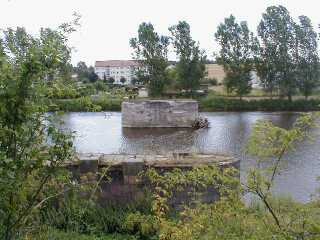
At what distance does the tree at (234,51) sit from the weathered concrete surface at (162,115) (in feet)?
58.6

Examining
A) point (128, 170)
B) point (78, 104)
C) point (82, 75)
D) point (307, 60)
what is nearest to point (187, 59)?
point (307, 60)

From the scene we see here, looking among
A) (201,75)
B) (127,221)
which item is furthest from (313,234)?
(201,75)

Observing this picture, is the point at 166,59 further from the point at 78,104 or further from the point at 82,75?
the point at 78,104

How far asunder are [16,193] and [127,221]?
4.56 metres

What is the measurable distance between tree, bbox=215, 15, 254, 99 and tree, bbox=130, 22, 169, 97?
5.79 m

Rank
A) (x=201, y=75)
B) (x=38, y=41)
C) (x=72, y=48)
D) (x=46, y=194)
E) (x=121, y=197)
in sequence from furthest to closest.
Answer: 1. (x=201, y=75)
2. (x=121, y=197)
3. (x=46, y=194)
4. (x=72, y=48)
5. (x=38, y=41)

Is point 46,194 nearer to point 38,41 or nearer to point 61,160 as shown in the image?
point 61,160

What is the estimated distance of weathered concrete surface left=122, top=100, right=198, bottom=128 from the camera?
3491 cm

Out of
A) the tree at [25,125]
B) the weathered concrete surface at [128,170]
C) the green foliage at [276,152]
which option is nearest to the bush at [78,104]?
the tree at [25,125]

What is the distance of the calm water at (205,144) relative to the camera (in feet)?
51.2

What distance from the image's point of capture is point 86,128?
3441 cm

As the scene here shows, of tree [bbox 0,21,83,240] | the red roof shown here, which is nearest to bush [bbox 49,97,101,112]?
tree [bbox 0,21,83,240]

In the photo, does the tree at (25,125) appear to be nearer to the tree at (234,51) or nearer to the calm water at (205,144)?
the calm water at (205,144)

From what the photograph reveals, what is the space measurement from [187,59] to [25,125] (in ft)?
158
